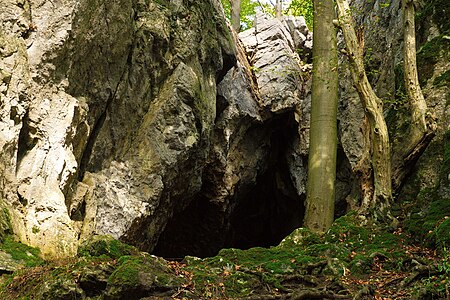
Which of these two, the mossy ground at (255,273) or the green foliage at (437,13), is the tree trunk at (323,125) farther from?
Answer: the green foliage at (437,13)

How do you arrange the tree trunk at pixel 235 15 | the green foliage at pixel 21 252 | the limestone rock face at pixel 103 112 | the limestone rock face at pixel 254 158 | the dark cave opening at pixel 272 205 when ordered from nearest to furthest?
the green foliage at pixel 21 252 → the limestone rock face at pixel 103 112 → the limestone rock face at pixel 254 158 → the dark cave opening at pixel 272 205 → the tree trunk at pixel 235 15

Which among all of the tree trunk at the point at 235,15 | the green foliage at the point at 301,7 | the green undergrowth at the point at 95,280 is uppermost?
the tree trunk at the point at 235,15

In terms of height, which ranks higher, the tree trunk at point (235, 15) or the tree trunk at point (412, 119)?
the tree trunk at point (235, 15)

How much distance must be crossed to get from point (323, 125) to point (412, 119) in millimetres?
2141

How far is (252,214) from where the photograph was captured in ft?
66.9

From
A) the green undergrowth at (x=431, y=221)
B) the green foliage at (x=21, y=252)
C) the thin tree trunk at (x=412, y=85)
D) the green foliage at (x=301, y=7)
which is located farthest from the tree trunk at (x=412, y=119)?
the green foliage at (x=21, y=252)

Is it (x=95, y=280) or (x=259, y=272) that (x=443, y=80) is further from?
(x=95, y=280)

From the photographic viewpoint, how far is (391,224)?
927 centimetres

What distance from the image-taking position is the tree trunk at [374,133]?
9.80 metres

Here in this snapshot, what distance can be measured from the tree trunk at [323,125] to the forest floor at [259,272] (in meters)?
2.33

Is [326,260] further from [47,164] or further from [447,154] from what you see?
[47,164]

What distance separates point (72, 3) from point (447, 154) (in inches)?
314

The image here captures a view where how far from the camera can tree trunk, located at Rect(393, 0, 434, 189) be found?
9828mm

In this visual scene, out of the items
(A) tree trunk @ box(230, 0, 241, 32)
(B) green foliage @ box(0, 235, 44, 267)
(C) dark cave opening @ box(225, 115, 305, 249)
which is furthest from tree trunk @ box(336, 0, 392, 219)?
(A) tree trunk @ box(230, 0, 241, 32)
